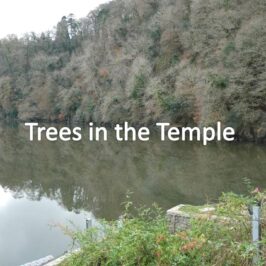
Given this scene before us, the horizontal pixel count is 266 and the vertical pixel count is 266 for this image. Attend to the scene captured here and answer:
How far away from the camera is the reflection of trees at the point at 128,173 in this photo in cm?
1054

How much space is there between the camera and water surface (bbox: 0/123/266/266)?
8.48 meters

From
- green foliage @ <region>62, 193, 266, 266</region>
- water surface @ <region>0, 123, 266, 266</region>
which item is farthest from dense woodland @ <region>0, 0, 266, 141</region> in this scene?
green foliage @ <region>62, 193, 266, 266</region>

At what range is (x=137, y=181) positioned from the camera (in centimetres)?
1268

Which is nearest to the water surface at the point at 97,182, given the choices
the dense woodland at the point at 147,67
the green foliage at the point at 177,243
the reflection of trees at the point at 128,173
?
the reflection of trees at the point at 128,173

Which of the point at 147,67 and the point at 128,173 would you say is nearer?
the point at 128,173

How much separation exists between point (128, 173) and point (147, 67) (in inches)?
643

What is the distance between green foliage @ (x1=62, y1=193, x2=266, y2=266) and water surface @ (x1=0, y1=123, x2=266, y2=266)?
6.41ft

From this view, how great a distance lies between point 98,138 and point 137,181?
16386 millimetres

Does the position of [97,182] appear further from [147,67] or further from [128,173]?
[147,67]

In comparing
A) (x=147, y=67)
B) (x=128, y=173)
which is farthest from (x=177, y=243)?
(x=147, y=67)

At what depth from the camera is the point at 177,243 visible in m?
2.83

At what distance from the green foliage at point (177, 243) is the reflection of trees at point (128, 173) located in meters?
5.88

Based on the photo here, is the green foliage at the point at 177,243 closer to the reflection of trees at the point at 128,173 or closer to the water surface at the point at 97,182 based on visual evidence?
the water surface at the point at 97,182

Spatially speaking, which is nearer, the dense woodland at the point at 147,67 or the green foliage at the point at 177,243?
the green foliage at the point at 177,243
